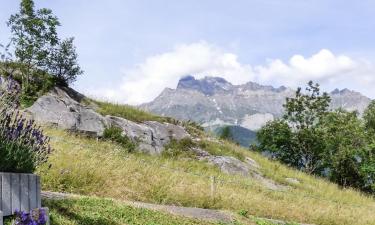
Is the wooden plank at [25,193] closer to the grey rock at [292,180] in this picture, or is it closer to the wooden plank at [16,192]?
the wooden plank at [16,192]

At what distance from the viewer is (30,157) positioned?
23.4 ft

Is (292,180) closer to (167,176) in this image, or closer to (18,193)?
(167,176)

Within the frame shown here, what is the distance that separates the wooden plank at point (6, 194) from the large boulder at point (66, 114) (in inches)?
662

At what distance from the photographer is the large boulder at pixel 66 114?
23.9 meters

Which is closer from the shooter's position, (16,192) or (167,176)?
(16,192)

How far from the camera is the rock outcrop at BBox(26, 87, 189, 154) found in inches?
952

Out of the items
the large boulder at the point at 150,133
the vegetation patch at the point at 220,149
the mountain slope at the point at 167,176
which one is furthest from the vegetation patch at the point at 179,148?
the vegetation patch at the point at 220,149

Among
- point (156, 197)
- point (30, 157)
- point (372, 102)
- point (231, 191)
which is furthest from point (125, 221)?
point (372, 102)

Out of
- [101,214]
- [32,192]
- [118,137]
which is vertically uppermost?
[118,137]

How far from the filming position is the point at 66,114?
981 inches

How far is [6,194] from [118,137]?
62.6 ft

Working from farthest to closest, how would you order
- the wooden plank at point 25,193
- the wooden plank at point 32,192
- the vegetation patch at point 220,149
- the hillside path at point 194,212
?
the vegetation patch at point 220,149 < the hillside path at point 194,212 < the wooden plank at point 32,192 < the wooden plank at point 25,193

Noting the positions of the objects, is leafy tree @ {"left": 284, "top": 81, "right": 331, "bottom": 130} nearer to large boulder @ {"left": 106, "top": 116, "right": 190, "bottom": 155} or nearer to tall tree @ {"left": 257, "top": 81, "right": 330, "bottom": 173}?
tall tree @ {"left": 257, "top": 81, "right": 330, "bottom": 173}

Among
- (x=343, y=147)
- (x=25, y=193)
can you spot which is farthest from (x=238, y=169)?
(x=25, y=193)
